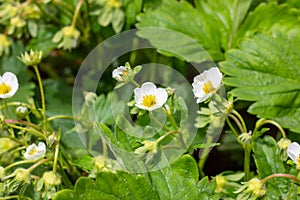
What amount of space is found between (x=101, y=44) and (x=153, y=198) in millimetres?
753

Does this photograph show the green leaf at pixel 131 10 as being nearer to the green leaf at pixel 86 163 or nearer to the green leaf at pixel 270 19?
the green leaf at pixel 270 19

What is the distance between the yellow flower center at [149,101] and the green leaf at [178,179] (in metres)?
0.13

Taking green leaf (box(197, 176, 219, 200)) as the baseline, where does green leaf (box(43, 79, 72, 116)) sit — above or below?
below

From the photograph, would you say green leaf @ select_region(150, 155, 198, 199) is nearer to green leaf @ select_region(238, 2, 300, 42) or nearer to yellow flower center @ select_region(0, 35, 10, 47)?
green leaf @ select_region(238, 2, 300, 42)

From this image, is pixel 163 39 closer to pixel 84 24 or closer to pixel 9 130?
pixel 84 24

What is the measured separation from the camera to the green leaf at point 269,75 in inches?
54.9

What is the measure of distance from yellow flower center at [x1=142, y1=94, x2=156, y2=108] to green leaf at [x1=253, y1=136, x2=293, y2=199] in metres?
0.28

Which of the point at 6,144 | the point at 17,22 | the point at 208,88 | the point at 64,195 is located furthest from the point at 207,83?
the point at 17,22

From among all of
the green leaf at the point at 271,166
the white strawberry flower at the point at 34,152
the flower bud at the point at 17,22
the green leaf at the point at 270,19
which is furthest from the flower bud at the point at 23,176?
the green leaf at the point at 270,19

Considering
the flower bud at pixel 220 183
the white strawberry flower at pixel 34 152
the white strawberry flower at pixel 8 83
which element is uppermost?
the white strawberry flower at pixel 8 83

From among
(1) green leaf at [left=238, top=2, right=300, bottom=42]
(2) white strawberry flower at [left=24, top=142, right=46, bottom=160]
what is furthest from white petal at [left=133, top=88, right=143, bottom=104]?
(1) green leaf at [left=238, top=2, right=300, bottom=42]

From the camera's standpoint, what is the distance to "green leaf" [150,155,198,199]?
1.15 metres

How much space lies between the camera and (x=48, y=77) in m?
2.01

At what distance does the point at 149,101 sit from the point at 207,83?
0.43 feet
